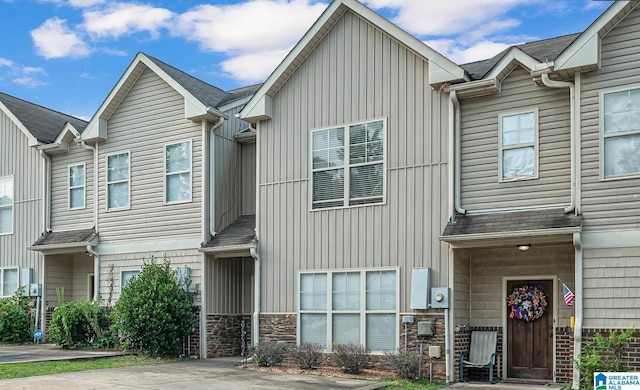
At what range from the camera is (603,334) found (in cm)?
1202

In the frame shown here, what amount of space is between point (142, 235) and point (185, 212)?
151 cm

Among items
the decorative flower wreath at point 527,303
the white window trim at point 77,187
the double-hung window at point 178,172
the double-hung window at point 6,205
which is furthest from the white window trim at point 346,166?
the double-hung window at point 6,205

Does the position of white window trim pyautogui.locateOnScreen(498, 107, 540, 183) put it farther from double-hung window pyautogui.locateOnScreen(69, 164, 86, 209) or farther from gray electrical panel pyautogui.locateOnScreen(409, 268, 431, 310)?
double-hung window pyautogui.locateOnScreen(69, 164, 86, 209)

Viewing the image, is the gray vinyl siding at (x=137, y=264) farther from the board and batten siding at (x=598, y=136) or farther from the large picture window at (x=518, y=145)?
the board and batten siding at (x=598, y=136)

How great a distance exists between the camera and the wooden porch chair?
13638 millimetres

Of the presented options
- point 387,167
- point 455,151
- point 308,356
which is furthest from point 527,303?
point 308,356

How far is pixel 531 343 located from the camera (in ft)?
45.3

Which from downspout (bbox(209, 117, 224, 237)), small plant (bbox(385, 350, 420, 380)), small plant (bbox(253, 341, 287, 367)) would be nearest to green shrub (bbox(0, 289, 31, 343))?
downspout (bbox(209, 117, 224, 237))

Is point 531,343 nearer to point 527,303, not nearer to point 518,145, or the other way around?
point 527,303

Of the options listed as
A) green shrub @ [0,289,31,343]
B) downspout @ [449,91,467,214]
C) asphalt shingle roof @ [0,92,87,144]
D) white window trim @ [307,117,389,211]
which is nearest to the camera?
downspout @ [449,91,467,214]

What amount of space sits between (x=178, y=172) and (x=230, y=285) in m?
3.09

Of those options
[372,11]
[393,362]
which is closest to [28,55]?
[372,11]

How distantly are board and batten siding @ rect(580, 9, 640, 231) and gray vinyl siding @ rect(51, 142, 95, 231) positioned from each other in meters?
13.1

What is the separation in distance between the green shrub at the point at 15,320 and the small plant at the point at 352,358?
421 inches
